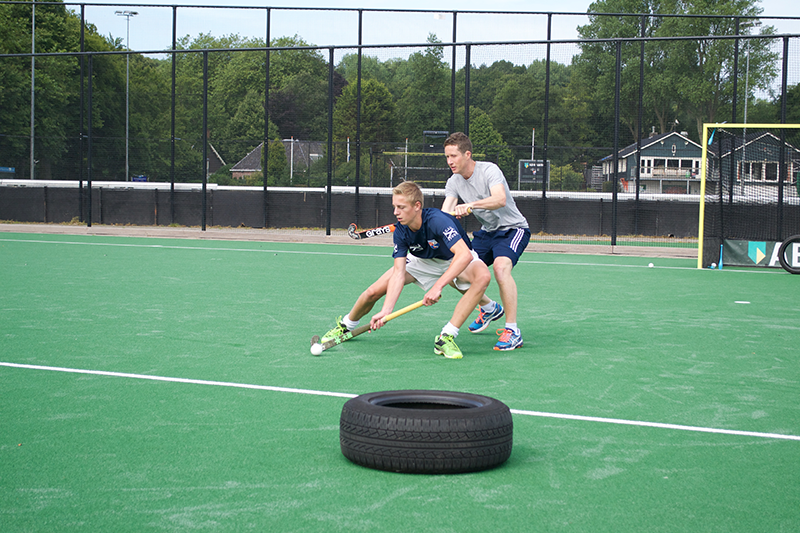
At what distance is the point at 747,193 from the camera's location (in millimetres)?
14727

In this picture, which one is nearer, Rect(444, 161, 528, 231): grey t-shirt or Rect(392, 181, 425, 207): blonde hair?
Rect(392, 181, 425, 207): blonde hair

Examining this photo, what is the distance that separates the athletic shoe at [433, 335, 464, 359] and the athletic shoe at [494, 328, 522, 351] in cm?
44

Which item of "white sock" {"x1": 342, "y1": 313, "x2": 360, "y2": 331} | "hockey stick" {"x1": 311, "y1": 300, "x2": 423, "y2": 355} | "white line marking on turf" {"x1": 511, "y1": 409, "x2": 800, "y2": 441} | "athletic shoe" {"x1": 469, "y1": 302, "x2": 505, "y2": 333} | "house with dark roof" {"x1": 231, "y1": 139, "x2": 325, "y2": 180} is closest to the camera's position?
"white line marking on turf" {"x1": 511, "y1": 409, "x2": 800, "y2": 441}

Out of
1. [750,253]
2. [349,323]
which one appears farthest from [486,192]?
[750,253]

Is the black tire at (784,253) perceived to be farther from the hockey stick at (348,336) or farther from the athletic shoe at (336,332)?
the athletic shoe at (336,332)

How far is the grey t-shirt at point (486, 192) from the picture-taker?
6570mm

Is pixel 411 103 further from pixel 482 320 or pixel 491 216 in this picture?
pixel 491 216

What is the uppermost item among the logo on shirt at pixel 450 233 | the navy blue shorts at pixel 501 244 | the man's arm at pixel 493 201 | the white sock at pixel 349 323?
the man's arm at pixel 493 201

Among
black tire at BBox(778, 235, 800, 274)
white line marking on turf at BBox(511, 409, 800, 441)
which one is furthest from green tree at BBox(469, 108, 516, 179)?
white line marking on turf at BBox(511, 409, 800, 441)

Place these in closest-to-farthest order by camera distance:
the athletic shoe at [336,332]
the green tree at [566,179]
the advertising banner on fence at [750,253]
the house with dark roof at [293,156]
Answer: the athletic shoe at [336,332], the advertising banner on fence at [750,253], the green tree at [566,179], the house with dark roof at [293,156]

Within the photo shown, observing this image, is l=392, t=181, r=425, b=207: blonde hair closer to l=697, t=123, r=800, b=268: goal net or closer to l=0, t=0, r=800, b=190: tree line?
l=697, t=123, r=800, b=268: goal net

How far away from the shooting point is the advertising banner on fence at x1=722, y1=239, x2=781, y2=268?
14.0 metres

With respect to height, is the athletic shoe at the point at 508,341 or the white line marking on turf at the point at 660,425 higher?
the athletic shoe at the point at 508,341

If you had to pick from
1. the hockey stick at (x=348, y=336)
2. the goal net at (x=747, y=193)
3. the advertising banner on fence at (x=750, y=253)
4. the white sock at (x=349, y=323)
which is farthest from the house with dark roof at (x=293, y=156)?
the hockey stick at (x=348, y=336)
